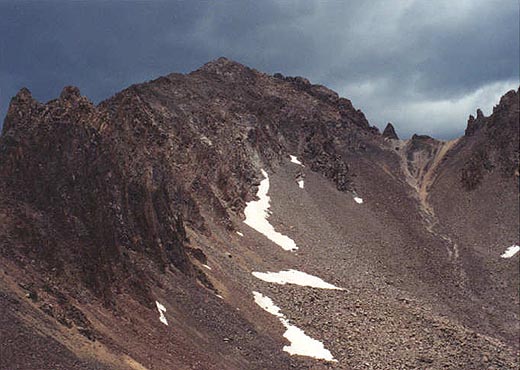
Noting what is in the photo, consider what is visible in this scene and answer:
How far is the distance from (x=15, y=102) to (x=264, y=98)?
74416mm

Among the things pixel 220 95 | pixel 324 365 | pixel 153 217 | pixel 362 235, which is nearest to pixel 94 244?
pixel 153 217

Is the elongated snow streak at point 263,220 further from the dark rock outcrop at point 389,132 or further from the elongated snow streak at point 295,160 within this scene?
the dark rock outcrop at point 389,132

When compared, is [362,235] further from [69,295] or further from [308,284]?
[69,295]

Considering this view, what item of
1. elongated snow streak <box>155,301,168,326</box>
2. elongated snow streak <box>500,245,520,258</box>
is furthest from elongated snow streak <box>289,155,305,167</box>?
elongated snow streak <box>155,301,168,326</box>

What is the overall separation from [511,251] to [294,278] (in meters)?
37.0

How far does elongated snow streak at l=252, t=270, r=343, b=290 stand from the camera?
4800 cm

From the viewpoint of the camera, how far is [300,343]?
1451 inches

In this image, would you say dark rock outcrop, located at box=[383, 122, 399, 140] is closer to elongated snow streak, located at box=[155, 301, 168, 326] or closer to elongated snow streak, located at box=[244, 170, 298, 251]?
elongated snow streak, located at box=[244, 170, 298, 251]

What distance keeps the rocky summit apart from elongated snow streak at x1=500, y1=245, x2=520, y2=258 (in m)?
0.25

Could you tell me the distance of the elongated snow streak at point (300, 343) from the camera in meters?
→ 35.4

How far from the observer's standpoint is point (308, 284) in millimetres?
48938

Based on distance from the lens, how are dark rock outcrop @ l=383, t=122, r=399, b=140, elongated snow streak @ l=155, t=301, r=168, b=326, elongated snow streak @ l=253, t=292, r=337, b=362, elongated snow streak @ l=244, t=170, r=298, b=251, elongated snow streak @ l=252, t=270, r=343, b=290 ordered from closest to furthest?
elongated snow streak @ l=155, t=301, r=168, b=326 < elongated snow streak @ l=253, t=292, r=337, b=362 < elongated snow streak @ l=252, t=270, r=343, b=290 < elongated snow streak @ l=244, t=170, r=298, b=251 < dark rock outcrop @ l=383, t=122, r=399, b=140

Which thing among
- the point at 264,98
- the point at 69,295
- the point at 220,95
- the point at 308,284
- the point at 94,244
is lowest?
the point at 69,295

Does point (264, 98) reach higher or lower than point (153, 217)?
higher
